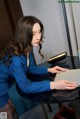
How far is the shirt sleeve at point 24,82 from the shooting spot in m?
1.26

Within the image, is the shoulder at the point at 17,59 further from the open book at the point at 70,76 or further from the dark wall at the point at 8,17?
the dark wall at the point at 8,17

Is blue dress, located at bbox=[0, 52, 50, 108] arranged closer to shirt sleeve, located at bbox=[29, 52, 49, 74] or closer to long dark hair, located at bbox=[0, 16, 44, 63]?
long dark hair, located at bbox=[0, 16, 44, 63]

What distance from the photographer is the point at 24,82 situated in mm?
1281

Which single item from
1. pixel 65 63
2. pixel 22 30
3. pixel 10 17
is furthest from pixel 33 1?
pixel 22 30

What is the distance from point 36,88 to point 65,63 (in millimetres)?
486

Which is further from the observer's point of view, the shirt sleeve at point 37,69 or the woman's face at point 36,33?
the shirt sleeve at point 37,69

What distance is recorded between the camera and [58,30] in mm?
2584

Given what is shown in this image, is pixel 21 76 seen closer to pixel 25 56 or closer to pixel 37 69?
pixel 25 56

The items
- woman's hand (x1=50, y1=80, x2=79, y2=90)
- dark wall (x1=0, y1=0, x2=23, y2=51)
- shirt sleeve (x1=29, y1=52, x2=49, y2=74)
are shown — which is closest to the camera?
woman's hand (x1=50, y1=80, x2=79, y2=90)

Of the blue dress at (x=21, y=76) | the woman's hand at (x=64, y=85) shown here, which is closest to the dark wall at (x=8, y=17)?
the blue dress at (x=21, y=76)

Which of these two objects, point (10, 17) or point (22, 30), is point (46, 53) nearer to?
point (10, 17)

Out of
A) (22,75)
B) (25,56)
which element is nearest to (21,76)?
(22,75)

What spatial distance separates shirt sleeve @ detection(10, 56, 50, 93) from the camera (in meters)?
1.26

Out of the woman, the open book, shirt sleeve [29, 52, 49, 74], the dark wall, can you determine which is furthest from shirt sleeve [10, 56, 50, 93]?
the dark wall
